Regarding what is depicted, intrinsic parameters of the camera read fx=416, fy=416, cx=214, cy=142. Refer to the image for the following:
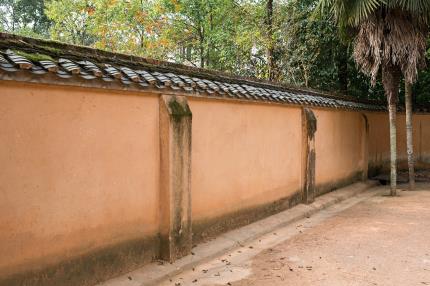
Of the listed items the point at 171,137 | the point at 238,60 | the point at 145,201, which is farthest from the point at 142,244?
the point at 238,60

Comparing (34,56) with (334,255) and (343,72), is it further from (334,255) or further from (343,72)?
(343,72)

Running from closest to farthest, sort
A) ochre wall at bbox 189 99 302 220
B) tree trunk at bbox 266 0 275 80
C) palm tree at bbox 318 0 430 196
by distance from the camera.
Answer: ochre wall at bbox 189 99 302 220 → palm tree at bbox 318 0 430 196 → tree trunk at bbox 266 0 275 80

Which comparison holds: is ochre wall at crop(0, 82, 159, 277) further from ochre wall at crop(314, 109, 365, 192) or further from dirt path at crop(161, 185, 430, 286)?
ochre wall at crop(314, 109, 365, 192)

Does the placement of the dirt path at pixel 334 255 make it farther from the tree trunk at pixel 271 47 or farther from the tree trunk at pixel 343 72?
the tree trunk at pixel 271 47

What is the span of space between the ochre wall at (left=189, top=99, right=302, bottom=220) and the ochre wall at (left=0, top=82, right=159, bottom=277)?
1.04 meters

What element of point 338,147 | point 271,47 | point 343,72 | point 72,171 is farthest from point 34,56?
point 343,72

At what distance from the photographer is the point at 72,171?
4.39 m

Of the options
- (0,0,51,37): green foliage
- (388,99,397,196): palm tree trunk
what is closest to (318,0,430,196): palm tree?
(388,99,397,196): palm tree trunk

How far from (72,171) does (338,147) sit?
29.2 feet

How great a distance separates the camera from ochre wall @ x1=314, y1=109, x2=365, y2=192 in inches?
420

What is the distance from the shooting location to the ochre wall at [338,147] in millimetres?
10664

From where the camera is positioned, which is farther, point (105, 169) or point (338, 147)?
point (338, 147)

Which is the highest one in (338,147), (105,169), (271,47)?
(271,47)

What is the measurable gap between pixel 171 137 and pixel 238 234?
7.84 ft
